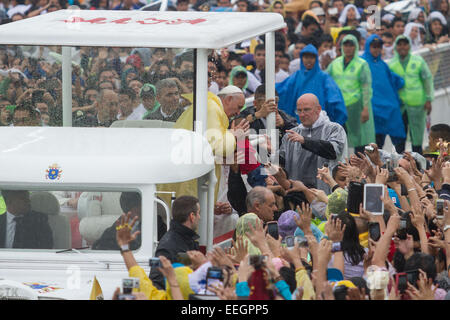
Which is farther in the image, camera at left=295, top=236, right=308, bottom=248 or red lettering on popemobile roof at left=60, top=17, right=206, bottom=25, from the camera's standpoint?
red lettering on popemobile roof at left=60, top=17, right=206, bottom=25

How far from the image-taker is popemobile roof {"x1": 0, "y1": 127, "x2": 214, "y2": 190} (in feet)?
24.5

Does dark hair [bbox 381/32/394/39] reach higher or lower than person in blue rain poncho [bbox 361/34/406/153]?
higher

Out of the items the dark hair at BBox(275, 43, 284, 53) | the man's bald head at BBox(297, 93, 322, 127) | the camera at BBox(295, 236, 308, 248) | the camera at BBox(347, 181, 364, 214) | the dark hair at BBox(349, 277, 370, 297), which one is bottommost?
the dark hair at BBox(349, 277, 370, 297)

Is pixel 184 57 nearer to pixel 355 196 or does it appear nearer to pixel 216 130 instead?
pixel 216 130

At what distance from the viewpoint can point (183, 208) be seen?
7289mm

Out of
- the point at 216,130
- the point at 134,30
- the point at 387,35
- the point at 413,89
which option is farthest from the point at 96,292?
the point at 387,35

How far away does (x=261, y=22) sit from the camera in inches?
364

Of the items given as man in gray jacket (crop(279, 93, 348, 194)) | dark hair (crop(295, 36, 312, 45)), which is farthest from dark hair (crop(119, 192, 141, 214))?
dark hair (crop(295, 36, 312, 45))

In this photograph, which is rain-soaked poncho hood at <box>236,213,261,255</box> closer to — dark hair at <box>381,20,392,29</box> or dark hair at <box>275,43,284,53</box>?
dark hair at <box>275,43,284,53</box>

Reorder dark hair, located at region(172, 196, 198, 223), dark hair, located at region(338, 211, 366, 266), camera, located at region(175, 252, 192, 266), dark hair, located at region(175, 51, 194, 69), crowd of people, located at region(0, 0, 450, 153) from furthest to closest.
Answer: crowd of people, located at region(0, 0, 450, 153) < dark hair, located at region(175, 51, 194, 69) < dark hair, located at region(338, 211, 366, 266) < dark hair, located at region(172, 196, 198, 223) < camera, located at region(175, 252, 192, 266)

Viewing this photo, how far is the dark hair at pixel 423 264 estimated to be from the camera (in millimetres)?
6855
